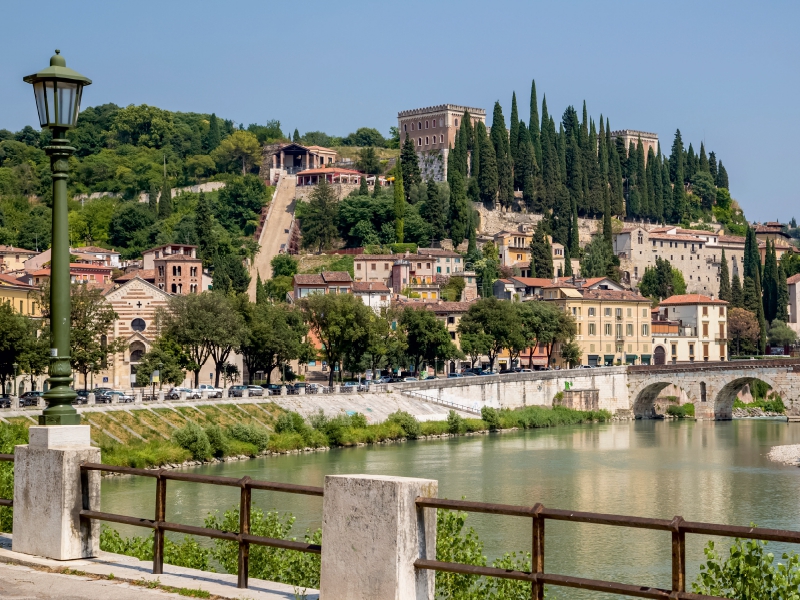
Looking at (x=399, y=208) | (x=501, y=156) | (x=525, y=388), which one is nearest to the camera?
(x=525, y=388)

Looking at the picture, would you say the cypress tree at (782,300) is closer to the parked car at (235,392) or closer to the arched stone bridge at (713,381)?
the arched stone bridge at (713,381)

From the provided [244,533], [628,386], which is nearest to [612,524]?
[244,533]

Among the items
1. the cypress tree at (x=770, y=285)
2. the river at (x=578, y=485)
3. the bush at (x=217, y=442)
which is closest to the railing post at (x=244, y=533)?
the river at (x=578, y=485)

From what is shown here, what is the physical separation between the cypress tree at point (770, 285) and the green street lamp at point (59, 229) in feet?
303

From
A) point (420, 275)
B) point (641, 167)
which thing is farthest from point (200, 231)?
point (641, 167)

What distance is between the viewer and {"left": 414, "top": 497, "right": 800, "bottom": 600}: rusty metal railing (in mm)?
6707

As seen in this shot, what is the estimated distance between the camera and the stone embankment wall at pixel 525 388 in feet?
200

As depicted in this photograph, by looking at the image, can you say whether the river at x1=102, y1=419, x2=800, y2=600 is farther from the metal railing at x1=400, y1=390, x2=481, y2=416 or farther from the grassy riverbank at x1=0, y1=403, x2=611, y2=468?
the metal railing at x1=400, y1=390, x2=481, y2=416

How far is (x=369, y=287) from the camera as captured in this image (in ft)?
268

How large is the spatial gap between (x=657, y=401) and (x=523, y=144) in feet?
127

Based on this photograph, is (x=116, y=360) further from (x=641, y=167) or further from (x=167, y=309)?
(x=641, y=167)

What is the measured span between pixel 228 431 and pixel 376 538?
3748 cm

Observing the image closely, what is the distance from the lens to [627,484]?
121ft

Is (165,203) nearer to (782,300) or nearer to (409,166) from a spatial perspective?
(409,166)
